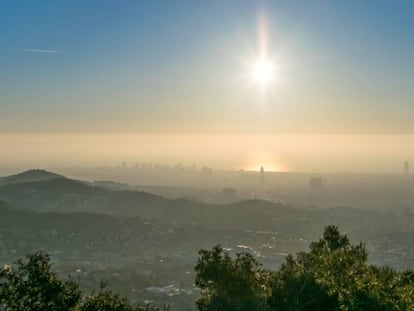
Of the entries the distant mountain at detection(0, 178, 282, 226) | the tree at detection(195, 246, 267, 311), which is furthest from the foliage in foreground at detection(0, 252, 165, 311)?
the distant mountain at detection(0, 178, 282, 226)

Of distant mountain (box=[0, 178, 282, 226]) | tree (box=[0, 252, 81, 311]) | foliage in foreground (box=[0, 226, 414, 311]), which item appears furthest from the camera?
distant mountain (box=[0, 178, 282, 226])

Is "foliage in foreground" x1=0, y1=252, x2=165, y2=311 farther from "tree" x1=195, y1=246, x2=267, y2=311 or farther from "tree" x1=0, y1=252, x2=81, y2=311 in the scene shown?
"tree" x1=195, y1=246, x2=267, y2=311

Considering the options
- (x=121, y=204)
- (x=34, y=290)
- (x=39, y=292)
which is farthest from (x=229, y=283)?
(x=121, y=204)

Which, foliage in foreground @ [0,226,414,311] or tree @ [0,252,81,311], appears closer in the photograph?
foliage in foreground @ [0,226,414,311]

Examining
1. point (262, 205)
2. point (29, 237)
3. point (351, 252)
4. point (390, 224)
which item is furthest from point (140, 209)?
point (351, 252)

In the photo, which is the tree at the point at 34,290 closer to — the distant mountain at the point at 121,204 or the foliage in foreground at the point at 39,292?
the foliage in foreground at the point at 39,292

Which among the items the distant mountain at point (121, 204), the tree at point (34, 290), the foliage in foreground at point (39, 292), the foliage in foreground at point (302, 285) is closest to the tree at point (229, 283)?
the foliage in foreground at point (302, 285)

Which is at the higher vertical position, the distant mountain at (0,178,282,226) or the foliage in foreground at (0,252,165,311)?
the foliage in foreground at (0,252,165,311)

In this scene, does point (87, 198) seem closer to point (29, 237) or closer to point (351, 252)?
point (29, 237)

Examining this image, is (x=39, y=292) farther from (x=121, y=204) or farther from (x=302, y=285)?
(x=121, y=204)
